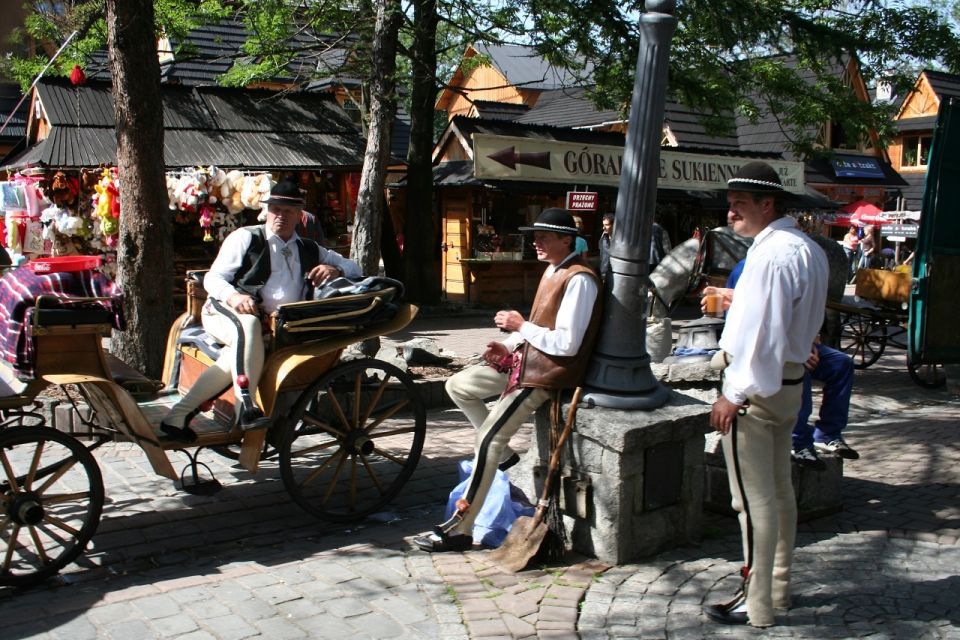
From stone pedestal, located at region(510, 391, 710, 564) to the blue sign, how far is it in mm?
25831

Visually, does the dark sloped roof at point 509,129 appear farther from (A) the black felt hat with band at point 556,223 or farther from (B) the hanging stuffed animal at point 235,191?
(A) the black felt hat with band at point 556,223

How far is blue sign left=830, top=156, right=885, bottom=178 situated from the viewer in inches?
1128

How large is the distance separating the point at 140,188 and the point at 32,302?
351cm

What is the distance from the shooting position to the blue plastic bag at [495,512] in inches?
197

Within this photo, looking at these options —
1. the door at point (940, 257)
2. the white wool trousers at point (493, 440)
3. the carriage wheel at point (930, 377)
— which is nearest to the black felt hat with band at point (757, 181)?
the white wool trousers at point (493, 440)

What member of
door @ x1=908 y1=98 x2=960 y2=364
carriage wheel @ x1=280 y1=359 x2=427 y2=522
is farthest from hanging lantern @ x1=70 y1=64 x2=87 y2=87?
door @ x1=908 y1=98 x2=960 y2=364

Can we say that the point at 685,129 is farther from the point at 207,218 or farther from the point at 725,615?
the point at 725,615

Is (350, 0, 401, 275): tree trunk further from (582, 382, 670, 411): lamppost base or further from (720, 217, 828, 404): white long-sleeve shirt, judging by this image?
(720, 217, 828, 404): white long-sleeve shirt

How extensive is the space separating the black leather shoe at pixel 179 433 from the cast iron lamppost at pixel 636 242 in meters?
2.22

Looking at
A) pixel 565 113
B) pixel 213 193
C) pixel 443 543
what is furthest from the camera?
pixel 565 113

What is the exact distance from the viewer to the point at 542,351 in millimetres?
4730

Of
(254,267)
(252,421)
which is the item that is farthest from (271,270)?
(252,421)

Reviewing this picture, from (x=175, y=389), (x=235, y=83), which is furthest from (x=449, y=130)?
(x=175, y=389)

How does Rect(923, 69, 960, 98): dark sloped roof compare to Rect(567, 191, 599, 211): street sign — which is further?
Rect(923, 69, 960, 98): dark sloped roof
